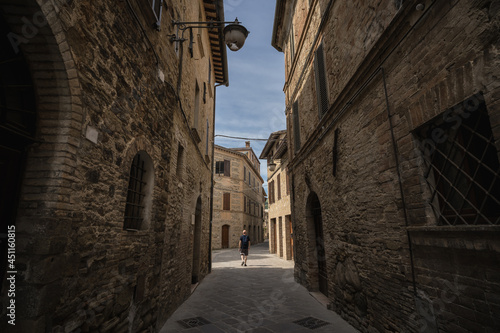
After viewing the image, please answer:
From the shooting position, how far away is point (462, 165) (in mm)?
2557

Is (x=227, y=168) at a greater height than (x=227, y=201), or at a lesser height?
→ greater

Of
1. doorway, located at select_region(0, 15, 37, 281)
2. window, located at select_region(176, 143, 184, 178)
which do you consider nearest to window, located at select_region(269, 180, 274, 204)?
window, located at select_region(176, 143, 184, 178)

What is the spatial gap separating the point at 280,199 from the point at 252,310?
10557 millimetres

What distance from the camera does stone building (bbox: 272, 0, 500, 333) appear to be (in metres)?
2.21

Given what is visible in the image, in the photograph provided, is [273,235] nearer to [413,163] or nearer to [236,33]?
[236,33]

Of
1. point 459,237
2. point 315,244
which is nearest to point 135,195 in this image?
point 459,237

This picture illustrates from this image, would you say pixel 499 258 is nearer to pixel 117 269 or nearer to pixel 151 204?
pixel 117 269

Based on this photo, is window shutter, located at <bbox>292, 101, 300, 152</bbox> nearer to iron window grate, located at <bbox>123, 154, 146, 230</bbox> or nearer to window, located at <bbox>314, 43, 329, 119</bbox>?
window, located at <bbox>314, 43, 329, 119</bbox>

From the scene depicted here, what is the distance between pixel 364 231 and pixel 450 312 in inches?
63.9

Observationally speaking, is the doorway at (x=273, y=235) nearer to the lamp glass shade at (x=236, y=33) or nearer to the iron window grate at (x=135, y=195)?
the lamp glass shade at (x=236, y=33)

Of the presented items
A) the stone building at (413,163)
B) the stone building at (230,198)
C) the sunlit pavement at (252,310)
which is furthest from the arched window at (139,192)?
the stone building at (230,198)

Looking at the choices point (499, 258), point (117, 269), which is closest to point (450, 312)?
point (499, 258)

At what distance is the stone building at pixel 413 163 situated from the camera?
2.21m

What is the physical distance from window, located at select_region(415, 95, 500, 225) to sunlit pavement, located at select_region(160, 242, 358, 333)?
2779 millimetres
